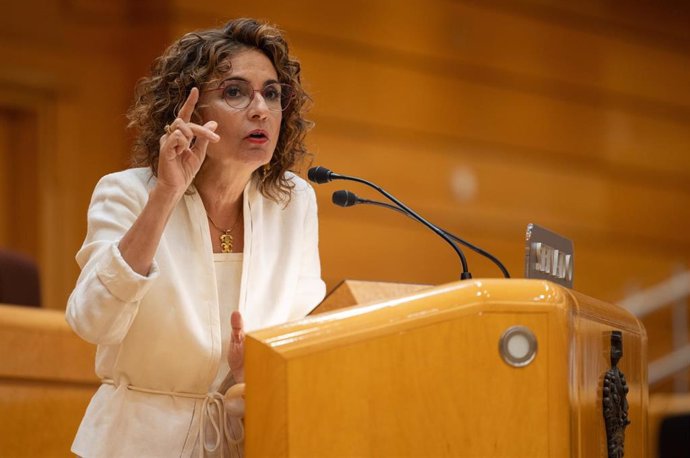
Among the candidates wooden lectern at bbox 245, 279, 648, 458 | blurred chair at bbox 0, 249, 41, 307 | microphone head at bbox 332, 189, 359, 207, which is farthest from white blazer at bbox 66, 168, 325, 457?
blurred chair at bbox 0, 249, 41, 307

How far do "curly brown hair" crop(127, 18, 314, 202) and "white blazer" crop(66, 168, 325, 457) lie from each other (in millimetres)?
183

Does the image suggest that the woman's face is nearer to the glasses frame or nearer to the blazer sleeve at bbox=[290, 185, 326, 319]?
the glasses frame

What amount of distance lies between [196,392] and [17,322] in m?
1.36

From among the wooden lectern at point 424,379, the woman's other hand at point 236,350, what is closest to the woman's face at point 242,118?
the woman's other hand at point 236,350

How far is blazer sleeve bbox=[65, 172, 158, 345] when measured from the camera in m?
1.87

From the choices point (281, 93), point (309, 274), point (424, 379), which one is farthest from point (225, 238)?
point (424, 379)

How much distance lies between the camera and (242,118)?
2168mm

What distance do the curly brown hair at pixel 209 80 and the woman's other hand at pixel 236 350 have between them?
42 cm

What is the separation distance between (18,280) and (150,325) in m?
2.04

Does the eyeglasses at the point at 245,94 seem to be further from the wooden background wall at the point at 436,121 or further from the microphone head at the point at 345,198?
the wooden background wall at the point at 436,121

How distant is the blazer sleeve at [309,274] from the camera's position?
7.54 feet

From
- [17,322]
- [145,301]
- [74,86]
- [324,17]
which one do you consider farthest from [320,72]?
[145,301]

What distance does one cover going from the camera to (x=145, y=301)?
204cm

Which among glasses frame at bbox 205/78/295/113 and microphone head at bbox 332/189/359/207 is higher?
glasses frame at bbox 205/78/295/113
